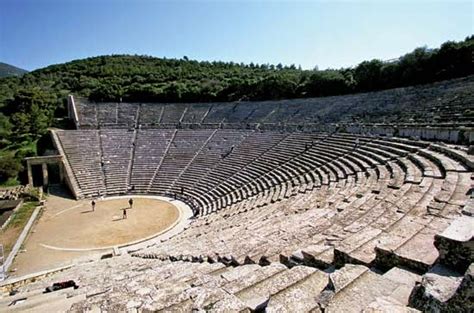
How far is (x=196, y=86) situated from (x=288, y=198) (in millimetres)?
34228

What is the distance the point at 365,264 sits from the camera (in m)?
3.38

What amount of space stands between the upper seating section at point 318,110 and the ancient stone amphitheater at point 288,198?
176 mm

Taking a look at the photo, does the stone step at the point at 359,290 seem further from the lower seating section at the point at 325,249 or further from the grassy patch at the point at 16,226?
the grassy patch at the point at 16,226

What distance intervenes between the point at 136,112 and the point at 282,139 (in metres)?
19.9

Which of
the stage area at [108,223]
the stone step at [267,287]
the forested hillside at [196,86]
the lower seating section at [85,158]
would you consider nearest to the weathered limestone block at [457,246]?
the stone step at [267,287]

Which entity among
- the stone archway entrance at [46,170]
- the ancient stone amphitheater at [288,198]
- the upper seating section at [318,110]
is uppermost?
the upper seating section at [318,110]

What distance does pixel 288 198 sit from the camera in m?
12.9

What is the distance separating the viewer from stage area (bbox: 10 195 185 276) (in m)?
14.3

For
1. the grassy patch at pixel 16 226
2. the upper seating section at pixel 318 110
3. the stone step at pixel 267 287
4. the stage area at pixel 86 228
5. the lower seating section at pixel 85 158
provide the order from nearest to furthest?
the stone step at pixel 267 287
the stage area at pixel 86 228
the grassy patch at pixel 16 226
the upper seating section at pixel 318 110
the lower seating section at pixel 85 158

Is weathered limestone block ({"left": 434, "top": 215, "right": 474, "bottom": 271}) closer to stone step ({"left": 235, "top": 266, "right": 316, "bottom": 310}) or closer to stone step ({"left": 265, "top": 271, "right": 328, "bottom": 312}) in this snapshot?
stone step ({"left": 265, "top": 271, "right": 328, "bottom": 312})

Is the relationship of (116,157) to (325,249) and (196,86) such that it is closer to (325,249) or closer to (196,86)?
(196,86)

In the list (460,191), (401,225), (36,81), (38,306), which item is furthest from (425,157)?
(36,81)

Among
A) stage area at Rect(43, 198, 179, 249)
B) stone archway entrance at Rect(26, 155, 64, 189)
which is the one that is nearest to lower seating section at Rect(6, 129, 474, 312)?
stage area at Rect(43, 198, 179, 249)

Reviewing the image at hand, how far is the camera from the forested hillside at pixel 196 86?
2733 centimetres
